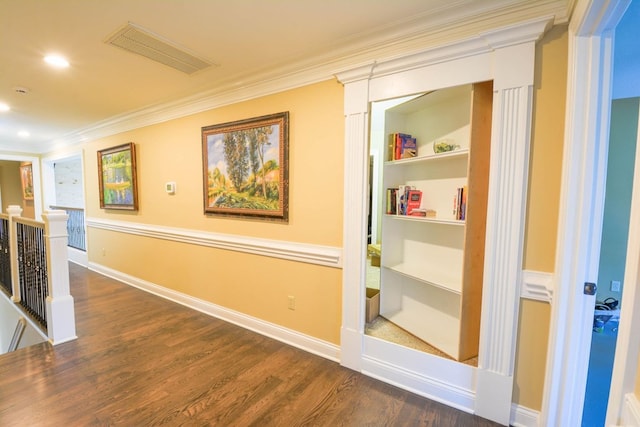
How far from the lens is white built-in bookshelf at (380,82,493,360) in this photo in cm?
173

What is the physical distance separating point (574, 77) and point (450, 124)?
808 millimetres

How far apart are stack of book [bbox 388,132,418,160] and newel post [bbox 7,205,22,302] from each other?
411 cm

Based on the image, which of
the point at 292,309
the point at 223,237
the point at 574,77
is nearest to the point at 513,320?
the point at 574,77

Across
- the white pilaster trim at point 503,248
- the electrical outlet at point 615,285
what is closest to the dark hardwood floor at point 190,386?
the white pilaster trim at point 503,248

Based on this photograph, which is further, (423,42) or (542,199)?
(423,42)

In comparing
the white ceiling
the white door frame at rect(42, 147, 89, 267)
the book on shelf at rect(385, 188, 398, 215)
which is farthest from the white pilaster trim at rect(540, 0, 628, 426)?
the white door frame at rect(42, 147, 89, 267)

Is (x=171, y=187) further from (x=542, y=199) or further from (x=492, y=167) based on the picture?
(x=542, y=199)

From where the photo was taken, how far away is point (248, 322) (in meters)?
2.77

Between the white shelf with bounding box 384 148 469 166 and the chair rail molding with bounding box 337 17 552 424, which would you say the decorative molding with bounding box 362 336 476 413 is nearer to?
the chair rail molding with bounding box 337 17 552 424

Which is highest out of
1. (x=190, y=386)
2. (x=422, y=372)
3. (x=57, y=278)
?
(x=57, y=278)

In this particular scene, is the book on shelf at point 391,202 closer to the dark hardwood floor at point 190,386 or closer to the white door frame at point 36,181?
the dark hardwood floor at point 190,386

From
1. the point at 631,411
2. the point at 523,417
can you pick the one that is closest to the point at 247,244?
the point at 523,417

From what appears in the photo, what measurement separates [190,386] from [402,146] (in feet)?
7.77

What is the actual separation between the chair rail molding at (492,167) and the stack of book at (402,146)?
390 mm
